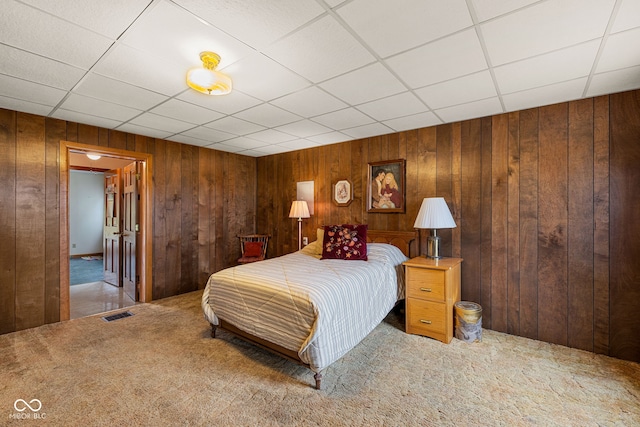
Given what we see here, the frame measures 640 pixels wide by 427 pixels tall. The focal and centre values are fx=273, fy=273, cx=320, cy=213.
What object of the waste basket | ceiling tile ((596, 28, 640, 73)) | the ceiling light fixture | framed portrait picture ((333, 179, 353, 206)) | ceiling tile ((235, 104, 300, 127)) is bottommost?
the waste basket

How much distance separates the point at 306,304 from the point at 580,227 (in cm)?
279

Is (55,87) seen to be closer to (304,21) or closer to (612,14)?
(304,21)

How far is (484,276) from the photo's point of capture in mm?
3172

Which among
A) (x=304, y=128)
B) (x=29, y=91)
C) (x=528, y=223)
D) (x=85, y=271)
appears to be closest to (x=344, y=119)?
(x=304, y=128)

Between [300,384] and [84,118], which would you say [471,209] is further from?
[84,118]

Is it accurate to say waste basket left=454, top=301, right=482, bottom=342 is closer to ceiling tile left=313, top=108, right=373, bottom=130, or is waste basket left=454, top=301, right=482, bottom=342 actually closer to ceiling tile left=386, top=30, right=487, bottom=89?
ceiling tile left=386, top=30, right=487, bottom=89

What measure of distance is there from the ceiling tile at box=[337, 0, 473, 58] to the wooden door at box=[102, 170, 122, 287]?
16.7ft

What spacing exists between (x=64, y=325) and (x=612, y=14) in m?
5.46

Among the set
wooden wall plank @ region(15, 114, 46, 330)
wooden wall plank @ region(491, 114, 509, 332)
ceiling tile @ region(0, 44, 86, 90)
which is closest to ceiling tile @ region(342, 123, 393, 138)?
wooden wall plank @ region(491, 114, 509, 332)

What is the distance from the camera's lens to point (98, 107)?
2.91 meters

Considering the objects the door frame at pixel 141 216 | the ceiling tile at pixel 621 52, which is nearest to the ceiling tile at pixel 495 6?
the ceiling tile at pixel 621 52

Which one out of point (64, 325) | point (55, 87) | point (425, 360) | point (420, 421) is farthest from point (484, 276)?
point (64, 325)

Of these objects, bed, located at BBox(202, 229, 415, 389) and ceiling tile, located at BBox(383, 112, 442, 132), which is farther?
ceiling tile, located at BBox(383, 112, 442, 132)

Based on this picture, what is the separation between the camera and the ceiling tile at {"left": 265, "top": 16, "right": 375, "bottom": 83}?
1.69 metres
